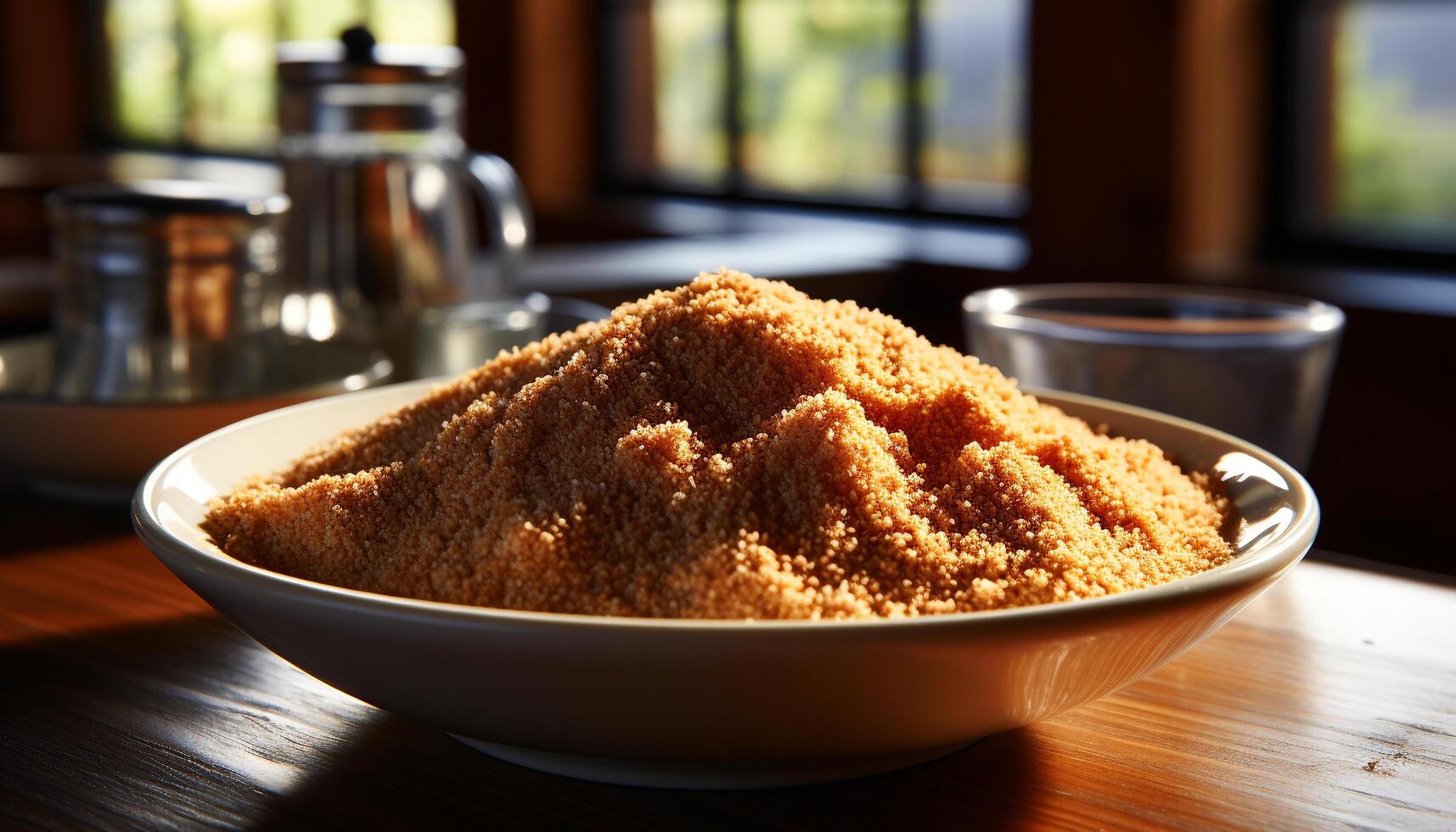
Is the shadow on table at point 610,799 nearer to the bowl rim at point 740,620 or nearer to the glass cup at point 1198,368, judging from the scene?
the bowl rim at point 740,620

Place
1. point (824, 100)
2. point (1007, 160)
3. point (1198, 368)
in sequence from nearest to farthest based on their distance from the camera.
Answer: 1. point (1198, 368)
2. point (1007, 160)
3. point (824, 100)

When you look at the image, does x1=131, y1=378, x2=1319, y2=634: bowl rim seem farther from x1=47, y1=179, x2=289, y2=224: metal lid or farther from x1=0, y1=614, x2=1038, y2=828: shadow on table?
x1=47, y1=179, x2=289, y2=224: metal lid

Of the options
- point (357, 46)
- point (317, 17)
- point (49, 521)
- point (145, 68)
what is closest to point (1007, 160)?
point (357, 46)

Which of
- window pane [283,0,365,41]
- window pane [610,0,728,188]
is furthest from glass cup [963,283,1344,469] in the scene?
window pane [283,0,365,41]

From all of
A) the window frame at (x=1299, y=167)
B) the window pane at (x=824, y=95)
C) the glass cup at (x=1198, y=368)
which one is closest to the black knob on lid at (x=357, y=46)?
the glass cup at (x=1198, y=368)

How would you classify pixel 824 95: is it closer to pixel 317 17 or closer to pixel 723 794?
pixel 317 17

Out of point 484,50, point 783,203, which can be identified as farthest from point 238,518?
point 484,50

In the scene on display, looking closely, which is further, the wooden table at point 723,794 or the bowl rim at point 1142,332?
the bowl rim at point 1142,332

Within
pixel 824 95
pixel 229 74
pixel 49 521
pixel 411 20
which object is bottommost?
pixel 49 521
